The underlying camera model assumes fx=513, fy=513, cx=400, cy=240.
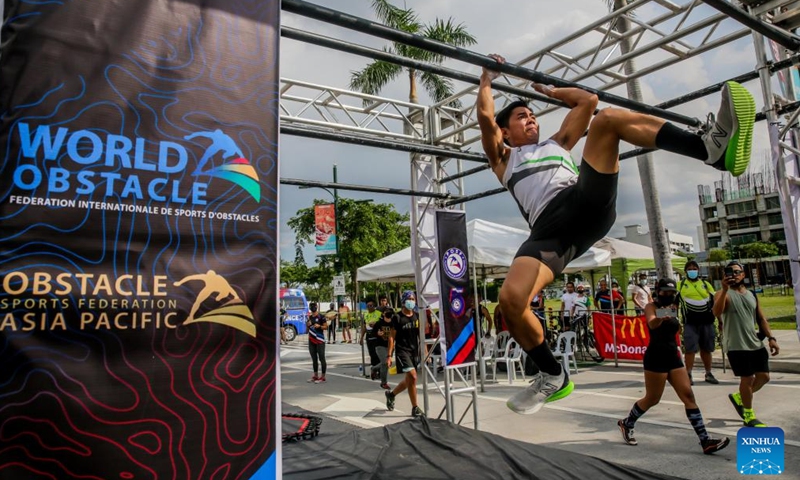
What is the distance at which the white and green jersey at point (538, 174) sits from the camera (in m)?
2.72

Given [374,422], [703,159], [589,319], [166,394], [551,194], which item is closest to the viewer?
[166,394]

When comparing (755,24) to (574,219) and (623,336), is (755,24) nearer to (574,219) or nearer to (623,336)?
(574,219)

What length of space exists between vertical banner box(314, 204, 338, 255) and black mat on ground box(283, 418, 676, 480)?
14.2 meters

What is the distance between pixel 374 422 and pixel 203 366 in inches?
193

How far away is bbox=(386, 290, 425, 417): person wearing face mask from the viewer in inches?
261

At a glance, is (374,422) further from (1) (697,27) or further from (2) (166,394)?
(1) (697,27)

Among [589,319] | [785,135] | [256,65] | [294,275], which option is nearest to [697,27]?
[785,135]

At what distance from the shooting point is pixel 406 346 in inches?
273

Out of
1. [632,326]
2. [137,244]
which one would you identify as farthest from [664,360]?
[632,326]

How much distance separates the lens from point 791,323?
1579 cm

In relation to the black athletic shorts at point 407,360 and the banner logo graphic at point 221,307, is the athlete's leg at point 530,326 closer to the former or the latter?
the banner logo graphic at point 221,307

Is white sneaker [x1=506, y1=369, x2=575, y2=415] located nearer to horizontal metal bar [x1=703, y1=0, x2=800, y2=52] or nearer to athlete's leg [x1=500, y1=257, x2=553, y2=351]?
athlete's leg [x1=500, y1=257, x2=553, y2=351]

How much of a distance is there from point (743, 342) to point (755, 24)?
293 cm

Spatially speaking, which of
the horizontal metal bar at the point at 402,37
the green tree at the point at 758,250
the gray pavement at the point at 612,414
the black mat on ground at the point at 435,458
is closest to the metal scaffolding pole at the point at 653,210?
the gray pavement at the point at 612,414
